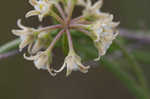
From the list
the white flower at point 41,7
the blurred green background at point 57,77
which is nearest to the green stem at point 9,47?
the white flower at point 41,7

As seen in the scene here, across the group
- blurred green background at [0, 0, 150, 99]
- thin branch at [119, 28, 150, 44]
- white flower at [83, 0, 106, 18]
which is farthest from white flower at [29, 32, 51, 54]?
blurred green background at [0, 0, 150, 99]

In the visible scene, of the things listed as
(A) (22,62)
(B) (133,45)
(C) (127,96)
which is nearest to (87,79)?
(C) (127,96)

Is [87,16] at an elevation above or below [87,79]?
above

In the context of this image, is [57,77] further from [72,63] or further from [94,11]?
[72,63]

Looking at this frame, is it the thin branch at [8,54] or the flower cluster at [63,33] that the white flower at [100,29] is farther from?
the thin branch at [8,54]

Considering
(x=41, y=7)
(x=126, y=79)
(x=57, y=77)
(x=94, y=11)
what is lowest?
(x=57, y=77)

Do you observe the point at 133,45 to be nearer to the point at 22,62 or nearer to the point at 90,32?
the point at 90,32

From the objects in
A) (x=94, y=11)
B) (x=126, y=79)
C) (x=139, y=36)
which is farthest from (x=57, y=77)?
(x=94, y=11)

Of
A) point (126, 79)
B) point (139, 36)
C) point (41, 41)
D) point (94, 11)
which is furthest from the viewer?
point (139, 36)

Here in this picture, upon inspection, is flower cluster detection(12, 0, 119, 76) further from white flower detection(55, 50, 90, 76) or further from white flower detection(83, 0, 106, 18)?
white flower detection(83, 0, 106, 18)
